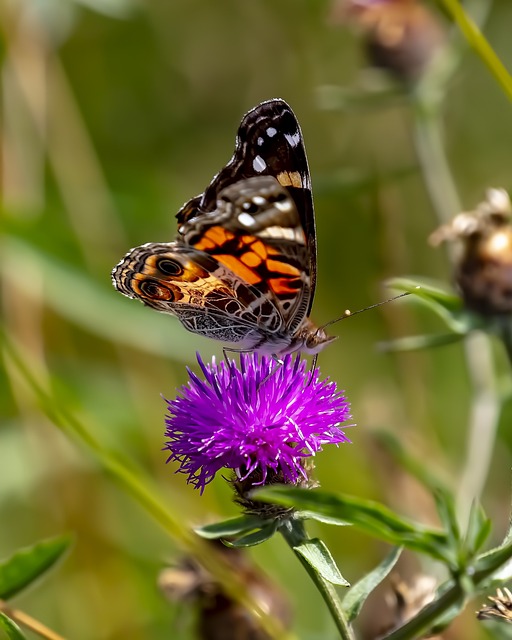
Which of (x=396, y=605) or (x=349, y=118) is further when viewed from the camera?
(x=349, y=118)

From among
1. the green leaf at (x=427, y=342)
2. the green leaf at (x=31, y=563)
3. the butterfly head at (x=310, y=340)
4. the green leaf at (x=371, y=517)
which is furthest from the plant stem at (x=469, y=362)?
the green leaf at (x=31, y=563)

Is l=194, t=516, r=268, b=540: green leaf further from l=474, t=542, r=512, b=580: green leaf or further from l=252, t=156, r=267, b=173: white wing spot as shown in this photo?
l=252, t=156, r=267, b=173: white wing spot

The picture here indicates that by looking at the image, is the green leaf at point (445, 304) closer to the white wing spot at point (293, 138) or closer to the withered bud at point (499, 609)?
the white wing spot at point (293, 138)

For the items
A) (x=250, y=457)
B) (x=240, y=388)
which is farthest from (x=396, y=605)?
(x=240, y=388)

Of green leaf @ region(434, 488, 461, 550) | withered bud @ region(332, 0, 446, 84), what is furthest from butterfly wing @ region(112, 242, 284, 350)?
withered bud @ region(332, 0, 446, 84)

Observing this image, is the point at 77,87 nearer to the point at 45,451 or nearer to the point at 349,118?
the point at 349,118
